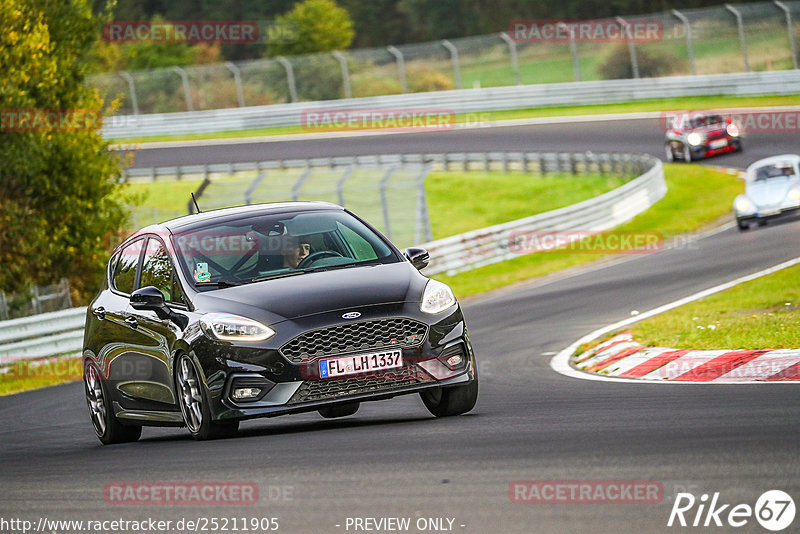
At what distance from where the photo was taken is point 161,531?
Result: 5.95 metres

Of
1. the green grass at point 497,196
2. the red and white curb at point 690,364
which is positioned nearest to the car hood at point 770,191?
the green grass at point 497,196

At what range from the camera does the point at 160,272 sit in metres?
9.62

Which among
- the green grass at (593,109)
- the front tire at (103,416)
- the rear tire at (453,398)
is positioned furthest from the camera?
the green grass at (593,109)

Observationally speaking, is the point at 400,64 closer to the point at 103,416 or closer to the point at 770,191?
the point at 770,191

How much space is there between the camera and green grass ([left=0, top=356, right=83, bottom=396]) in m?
17.8

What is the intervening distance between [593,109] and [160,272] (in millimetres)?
41277

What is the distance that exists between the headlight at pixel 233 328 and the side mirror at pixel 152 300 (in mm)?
689

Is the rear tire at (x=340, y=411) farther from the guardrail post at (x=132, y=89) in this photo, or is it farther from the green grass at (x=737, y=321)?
the guardrail post at (x=132, y=89)

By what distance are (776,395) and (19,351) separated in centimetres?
1331

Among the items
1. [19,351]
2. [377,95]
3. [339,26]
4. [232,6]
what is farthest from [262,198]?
[232,6]

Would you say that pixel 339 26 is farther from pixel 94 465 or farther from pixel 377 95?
pixel 94 465

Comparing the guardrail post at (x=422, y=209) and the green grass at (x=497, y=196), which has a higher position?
the guardrail post at (x=422, y=209)

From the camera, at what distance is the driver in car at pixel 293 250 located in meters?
9.19

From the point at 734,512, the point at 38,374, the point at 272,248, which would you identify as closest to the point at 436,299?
the point at 272,248
